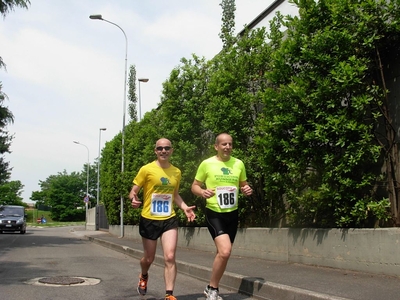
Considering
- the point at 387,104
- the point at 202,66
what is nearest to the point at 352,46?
the point at 387,104

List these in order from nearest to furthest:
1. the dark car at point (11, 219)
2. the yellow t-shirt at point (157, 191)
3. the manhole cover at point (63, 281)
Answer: the yellow t-shirt at point (157, 191) < the manhole cover at point (63, 281) < the dark car at point (11, 219)

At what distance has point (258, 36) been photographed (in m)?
11.7

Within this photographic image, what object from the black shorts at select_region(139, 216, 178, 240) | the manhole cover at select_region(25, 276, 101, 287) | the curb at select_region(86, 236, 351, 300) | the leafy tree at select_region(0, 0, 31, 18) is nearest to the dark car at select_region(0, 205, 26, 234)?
the leafy tree at select_region(0, 0, 31, 18)

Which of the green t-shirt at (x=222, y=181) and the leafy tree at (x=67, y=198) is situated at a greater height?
the leafy tree at (x=67, y=198)

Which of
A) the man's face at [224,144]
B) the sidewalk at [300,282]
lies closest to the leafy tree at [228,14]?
the sidewalk at [300,282]

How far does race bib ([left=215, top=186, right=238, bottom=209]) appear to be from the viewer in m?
5.75

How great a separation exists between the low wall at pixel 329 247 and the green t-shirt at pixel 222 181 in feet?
8.53

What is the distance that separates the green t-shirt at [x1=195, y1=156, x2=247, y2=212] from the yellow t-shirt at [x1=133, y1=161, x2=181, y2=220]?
39 cm

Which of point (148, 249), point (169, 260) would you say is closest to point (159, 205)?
point (148, 249)

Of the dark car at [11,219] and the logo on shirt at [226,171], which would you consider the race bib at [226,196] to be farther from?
the dark car at [11,219]

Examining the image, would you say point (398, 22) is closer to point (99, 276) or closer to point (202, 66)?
point (99, 276)

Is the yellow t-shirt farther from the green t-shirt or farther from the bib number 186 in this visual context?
the bib number 186

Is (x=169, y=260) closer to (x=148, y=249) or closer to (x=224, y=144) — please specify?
(x=148, y=249)

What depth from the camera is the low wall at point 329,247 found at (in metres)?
7.02
